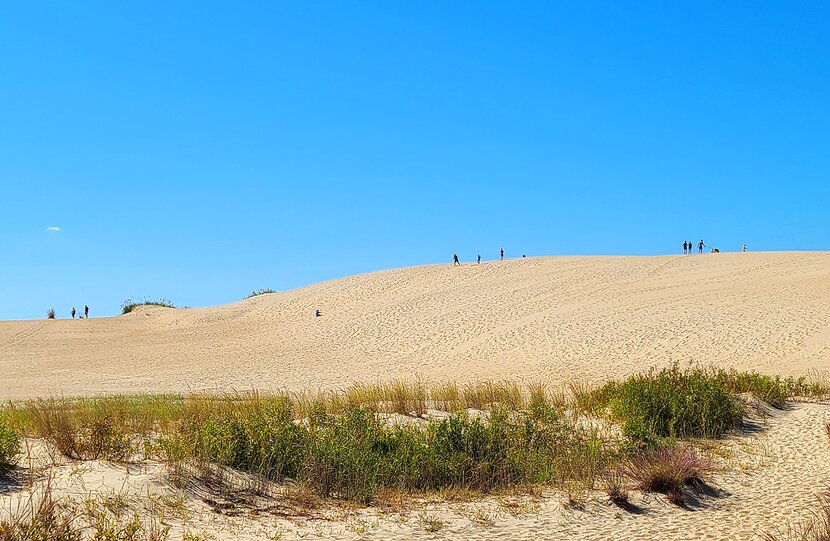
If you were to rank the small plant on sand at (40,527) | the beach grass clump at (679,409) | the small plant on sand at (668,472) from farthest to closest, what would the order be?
the beach grass clump at (679,409) < the small plant on sand at (668,472) < the small plant on sand at (40,527)

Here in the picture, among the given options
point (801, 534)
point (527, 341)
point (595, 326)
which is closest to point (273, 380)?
point (527, 341)

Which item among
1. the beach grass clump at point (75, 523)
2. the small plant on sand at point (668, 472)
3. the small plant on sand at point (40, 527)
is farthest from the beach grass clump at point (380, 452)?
the small plant on sand at point (40, 527)

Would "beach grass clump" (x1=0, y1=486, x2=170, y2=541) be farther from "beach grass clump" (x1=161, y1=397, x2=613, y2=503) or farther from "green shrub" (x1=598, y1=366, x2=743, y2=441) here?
"green shrub" (x1=598, y1=366, x2=743, y2=441)

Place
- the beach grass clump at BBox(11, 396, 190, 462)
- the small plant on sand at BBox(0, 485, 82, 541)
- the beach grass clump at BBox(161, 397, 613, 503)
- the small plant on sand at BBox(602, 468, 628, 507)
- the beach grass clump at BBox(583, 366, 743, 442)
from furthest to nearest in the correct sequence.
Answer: the beach grass clump at BBox(583, 366, 743, 442), the beach grass clump at BBox(11, 396, 190, 462), the beach grass clump at BBox(161, 397, 613, 503), the small plant on sand at BBox(602, 468, 628, 507), the small plant on sand at BBox(0, 485, 82, 541)

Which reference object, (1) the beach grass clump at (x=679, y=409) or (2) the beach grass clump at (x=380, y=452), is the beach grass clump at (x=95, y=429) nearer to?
(2) the beach grass clump at (x=380, y=452)

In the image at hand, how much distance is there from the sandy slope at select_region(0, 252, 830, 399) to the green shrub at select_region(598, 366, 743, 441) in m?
12.4

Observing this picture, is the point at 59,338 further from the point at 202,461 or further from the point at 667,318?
the point at 202,461

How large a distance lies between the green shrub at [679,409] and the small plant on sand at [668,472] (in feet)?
6.95

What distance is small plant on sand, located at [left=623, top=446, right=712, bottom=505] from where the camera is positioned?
28.6ft

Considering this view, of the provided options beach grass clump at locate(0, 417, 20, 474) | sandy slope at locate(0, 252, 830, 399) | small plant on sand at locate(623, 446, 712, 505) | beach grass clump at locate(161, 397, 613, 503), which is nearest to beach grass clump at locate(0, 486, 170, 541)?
beach grass clump at locate(0, 417, 20, 474)

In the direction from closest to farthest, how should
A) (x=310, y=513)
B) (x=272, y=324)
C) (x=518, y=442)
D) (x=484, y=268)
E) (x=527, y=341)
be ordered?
(x=310, y=513), (x=518, y=442), (x=527, y=341), (x=272, y=324), (x=484, y=268)

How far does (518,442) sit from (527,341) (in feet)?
82.2

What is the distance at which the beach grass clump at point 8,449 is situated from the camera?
777 centimetres

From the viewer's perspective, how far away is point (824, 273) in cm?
4297
